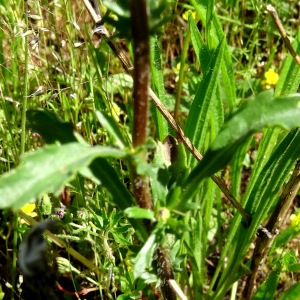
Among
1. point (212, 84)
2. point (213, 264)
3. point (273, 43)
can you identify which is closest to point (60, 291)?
point (213, 264)

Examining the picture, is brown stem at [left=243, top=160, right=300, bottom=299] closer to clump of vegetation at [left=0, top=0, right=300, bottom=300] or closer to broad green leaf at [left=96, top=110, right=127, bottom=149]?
clump of vegetation at [left=0, top=0, right=300, bottom=300]

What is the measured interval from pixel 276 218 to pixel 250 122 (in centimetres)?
61

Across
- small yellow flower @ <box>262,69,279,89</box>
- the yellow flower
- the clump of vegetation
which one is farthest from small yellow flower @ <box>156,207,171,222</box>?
small yellow flower @ <box>262,69,279,89</box>

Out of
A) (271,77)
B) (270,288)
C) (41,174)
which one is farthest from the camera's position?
(271,77)

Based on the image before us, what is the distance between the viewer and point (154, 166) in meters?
0.88

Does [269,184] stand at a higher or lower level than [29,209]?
higher

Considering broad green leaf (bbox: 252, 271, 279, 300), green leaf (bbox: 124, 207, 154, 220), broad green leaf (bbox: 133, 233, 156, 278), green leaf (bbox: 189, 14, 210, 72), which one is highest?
green leaf (bbox: 189, 14, 210, 72)

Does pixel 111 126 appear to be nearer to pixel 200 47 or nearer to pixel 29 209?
pixel 200 47

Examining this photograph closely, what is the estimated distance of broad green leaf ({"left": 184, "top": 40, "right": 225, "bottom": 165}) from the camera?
136 centimetres

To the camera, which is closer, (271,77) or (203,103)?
(203,103)

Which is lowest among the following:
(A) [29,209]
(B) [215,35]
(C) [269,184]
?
(A) [29,209]

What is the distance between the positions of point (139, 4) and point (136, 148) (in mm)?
220

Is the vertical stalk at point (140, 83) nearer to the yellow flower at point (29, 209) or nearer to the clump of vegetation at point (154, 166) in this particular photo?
the clump of vegetation at point (154, 166)

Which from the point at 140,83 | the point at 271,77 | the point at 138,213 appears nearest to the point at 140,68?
the point at 140,83
